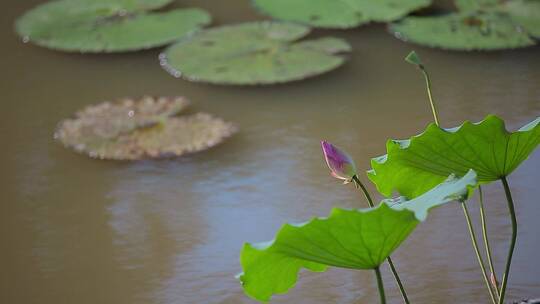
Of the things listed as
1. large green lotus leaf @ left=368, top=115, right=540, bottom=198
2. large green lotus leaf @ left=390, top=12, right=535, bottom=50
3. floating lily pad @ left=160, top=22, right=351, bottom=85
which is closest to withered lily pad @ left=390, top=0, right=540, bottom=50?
large green lotus leaf @ left=390, top=12, right=535, bottom=50

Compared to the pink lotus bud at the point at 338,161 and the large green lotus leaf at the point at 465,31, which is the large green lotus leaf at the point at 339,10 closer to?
the large green lotus leaf at the point at 465,31

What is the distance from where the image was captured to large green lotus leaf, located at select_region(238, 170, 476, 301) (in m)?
0.86

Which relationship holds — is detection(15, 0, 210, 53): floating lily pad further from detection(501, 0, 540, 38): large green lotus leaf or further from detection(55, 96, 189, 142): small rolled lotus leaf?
detection(501, 0, 540, 38): large green lotus leaf

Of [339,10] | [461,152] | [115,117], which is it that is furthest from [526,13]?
[461,152]

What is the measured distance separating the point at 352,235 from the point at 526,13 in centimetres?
200

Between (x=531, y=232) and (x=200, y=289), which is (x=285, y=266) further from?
(x=531, y=232)

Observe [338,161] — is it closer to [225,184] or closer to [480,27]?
[225,184]

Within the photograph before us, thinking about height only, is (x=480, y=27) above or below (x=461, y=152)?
below

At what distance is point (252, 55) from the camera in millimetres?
2467

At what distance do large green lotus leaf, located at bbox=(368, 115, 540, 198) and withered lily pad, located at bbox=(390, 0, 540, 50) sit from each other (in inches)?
56.5

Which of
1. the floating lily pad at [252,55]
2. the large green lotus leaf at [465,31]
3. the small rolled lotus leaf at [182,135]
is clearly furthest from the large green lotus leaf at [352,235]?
the large green lotus leaf at [465,31]

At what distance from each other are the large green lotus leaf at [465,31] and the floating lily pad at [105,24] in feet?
2.10

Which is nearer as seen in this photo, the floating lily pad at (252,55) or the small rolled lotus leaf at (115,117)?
the small rolled lotus leaf at (115,117)

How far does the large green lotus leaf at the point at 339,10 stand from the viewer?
2664 millimetres
